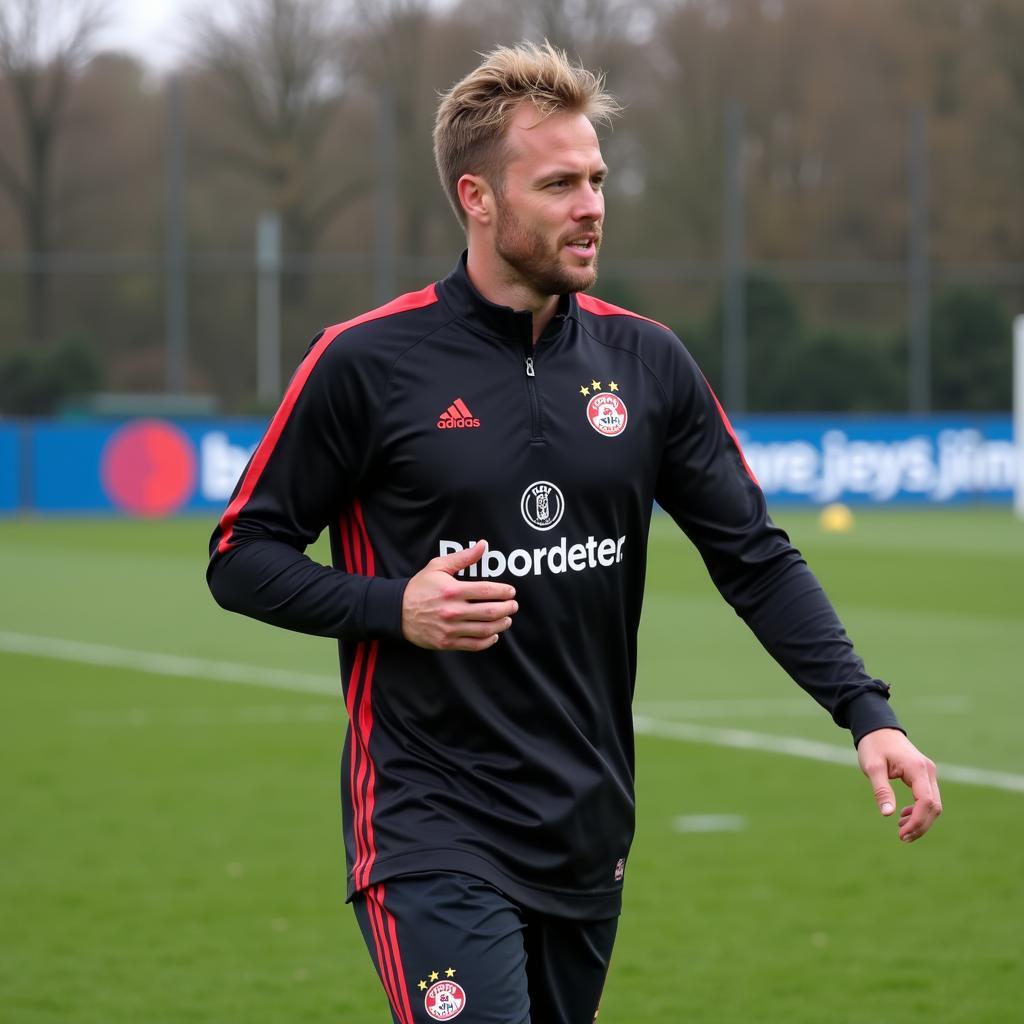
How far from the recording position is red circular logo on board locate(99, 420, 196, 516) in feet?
101

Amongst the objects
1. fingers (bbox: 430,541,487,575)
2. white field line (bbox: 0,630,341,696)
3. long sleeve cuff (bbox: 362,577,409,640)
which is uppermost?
fingers (bbox: 430,541,487,575)

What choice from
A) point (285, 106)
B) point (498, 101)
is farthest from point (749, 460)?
point (498, 101)

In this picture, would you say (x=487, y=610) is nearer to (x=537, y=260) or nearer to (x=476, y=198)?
(x=537, y=260)

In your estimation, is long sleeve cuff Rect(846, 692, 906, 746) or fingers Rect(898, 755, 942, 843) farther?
long sleeve cuff Rect(846, 692, 906, 746)

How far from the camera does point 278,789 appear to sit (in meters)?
9.91

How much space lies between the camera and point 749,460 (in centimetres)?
2875

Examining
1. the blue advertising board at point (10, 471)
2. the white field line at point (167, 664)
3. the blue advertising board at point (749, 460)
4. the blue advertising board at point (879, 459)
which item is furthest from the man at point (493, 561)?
the blue advertising board at point (879, 459)

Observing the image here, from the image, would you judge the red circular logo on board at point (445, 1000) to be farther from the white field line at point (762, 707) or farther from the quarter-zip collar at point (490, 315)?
the white field line at point (762, 707)

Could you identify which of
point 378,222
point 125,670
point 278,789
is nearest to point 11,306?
point 378,222

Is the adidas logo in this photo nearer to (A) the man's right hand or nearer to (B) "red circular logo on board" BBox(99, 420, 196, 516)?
(A) the man's right hand

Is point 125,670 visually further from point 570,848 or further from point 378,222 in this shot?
point 378,222

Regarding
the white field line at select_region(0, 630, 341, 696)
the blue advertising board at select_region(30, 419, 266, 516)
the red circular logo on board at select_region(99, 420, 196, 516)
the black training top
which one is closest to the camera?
the black training top

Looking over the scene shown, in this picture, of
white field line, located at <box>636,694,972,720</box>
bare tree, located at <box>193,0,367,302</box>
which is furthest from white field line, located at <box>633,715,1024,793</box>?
bare tree, located at <box>193,0,367,302</box>

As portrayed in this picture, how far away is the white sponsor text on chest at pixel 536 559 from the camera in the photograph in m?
3.79
